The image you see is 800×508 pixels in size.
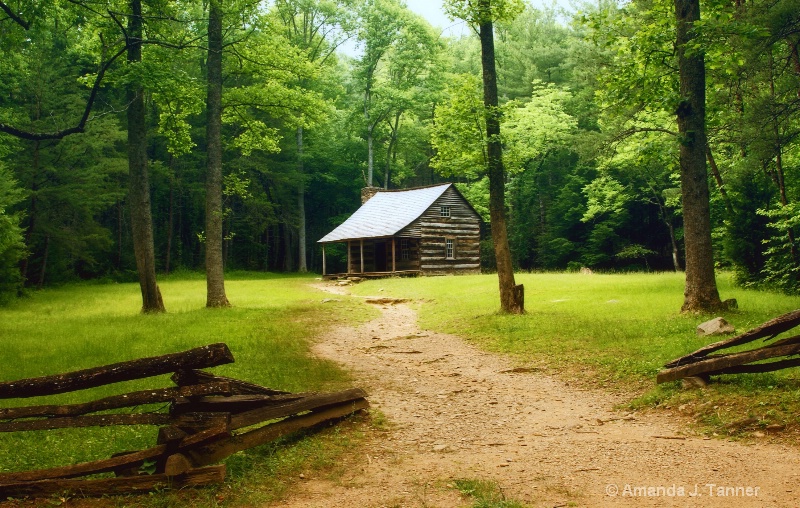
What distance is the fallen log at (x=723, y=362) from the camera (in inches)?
261

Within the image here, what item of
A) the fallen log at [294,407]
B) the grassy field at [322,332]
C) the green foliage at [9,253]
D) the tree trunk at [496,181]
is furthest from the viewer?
the green foliage at [9,253]

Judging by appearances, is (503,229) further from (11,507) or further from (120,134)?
(120,134)

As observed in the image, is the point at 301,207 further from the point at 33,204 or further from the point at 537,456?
the point at 537,456

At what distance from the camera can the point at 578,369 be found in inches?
399

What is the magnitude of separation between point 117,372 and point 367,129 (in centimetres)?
4860

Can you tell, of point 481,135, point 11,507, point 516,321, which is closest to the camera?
point 11,507

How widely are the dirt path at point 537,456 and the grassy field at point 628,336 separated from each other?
56 centimetres

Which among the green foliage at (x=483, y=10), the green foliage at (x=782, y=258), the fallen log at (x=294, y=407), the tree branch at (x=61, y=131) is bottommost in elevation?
the fallen log at (x=294, y=407)

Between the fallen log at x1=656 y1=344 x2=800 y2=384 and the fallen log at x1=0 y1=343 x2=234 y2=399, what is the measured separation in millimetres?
6115

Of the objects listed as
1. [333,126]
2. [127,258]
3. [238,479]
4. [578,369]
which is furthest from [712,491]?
[333,126]

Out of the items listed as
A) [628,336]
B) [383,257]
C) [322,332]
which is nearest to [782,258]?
[628,336]

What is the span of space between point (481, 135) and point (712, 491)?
41.8 ft

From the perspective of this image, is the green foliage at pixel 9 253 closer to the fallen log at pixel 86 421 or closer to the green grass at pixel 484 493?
the fallen log at pixel 86 421

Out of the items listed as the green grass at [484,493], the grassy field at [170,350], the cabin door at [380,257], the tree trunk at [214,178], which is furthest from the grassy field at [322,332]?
the cabin door at [380,257]
